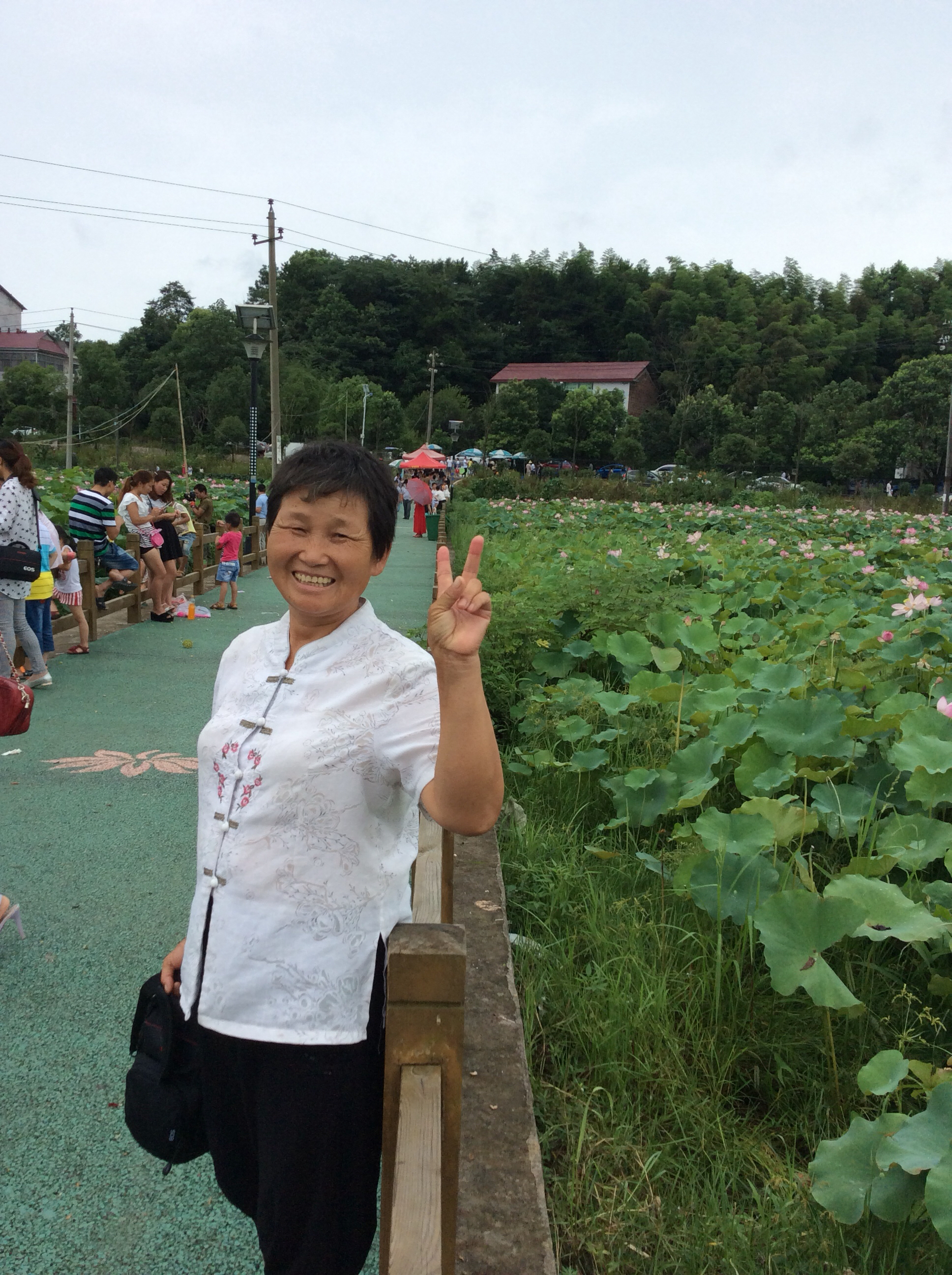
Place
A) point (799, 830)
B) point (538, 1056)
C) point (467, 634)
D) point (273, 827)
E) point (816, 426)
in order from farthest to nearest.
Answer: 1. point (816, 426)
2. point (799, 830)
3. point (538, 1056)
4. point (273, 827)
5. point (467, 634)

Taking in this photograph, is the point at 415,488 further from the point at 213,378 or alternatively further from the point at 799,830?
the point at 213,378

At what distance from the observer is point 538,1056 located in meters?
2.18

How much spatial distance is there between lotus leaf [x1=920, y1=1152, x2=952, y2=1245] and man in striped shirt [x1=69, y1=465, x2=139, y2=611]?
7427 mm

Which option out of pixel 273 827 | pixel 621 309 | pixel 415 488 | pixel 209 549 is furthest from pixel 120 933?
pixel 621 309

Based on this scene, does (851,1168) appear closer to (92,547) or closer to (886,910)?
(886,910)

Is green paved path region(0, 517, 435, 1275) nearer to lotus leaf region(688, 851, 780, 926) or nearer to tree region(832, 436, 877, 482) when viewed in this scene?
lotus leaf region(688, 851, 780, 926)

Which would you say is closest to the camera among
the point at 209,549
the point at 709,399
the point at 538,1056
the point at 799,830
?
the point at 538,1056

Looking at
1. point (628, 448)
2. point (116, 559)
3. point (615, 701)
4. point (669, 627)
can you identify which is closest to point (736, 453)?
point (628, 448)

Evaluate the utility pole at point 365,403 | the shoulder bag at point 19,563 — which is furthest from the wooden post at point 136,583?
the utility pole at point 365,403

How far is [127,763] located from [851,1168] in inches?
158

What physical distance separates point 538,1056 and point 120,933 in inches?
60.7

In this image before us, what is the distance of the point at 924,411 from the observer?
143 feet

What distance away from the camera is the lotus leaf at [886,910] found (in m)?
1.78

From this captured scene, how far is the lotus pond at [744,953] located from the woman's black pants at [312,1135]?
510mm
